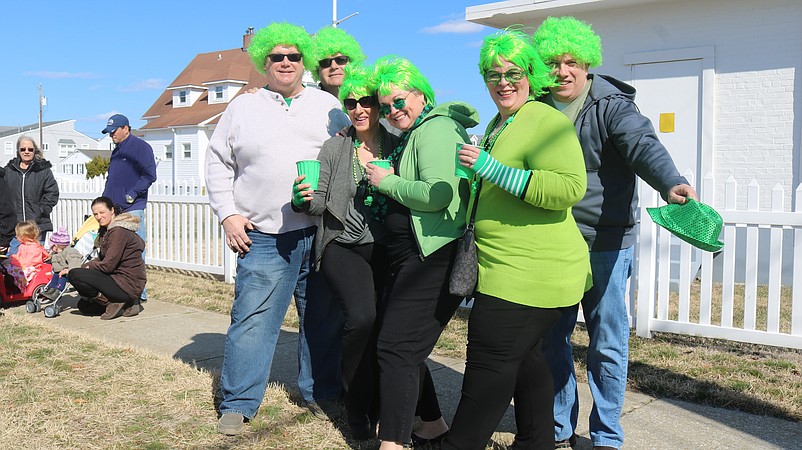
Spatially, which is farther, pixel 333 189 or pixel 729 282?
pixel 729 282

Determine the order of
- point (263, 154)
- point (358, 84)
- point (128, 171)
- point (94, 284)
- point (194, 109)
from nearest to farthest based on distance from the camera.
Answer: point (358, 84), point (263, 154), point (94, 284), point (128, 171), point (194, 109)

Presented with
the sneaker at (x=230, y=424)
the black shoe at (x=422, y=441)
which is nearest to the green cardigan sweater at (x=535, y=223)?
the black shoe at (x=422, y=441)

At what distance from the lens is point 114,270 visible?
684 centimetres

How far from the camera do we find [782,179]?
8.94 metres

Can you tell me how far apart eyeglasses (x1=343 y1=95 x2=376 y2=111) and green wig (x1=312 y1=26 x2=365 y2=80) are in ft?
3.08

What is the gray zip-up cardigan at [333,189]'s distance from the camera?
3.34 m

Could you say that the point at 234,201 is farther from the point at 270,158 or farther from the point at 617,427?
the point at 617,427

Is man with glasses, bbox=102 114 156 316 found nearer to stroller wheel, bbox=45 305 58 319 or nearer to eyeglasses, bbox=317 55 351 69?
stroller wheel, bbox=45 305 58 319

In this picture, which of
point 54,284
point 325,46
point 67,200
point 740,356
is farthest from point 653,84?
point 67,200

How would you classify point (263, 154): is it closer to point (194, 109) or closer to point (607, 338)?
point (607, 338)

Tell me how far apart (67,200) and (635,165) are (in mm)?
11364

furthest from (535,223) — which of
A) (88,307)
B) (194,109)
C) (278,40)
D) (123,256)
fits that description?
(194,109)

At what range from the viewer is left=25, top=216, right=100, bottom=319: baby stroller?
7059 millimetres

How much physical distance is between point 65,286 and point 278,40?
16.3 feet
